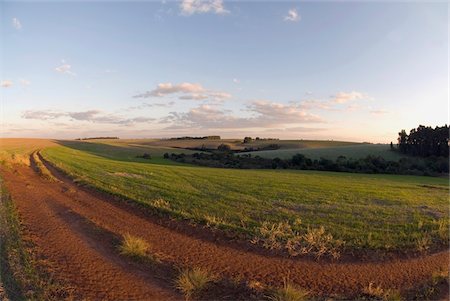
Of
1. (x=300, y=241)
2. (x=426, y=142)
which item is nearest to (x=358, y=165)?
(x=426, y=142)

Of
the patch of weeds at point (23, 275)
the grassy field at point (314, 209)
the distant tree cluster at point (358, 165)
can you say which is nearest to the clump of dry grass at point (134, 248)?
the patch of weeds at point (23, 275)

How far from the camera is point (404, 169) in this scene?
55.5 metres

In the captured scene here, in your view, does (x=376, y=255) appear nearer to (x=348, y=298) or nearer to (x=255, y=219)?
A: (x=348, y=298)

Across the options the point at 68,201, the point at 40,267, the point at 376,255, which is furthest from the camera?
the point at 68,201

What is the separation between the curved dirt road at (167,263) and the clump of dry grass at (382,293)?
0.26 meters

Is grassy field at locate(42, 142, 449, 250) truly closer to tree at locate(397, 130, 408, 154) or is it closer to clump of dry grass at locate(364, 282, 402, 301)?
clump of dry grass at locate(364, 282, 402, 301)

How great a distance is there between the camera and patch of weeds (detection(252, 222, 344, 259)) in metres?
10.4

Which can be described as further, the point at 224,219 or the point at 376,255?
the point at 224,219

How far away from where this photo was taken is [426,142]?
247ft

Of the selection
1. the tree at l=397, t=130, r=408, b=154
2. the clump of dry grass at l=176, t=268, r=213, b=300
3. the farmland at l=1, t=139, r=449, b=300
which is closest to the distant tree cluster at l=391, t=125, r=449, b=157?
the tree at l=397, t=130, r=408, b=154

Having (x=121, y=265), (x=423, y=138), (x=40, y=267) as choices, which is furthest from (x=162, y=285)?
(x=423, y=138)

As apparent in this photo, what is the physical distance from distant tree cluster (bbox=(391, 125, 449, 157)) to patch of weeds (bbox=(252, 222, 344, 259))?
72.8 meters

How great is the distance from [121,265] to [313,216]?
9.10 meters

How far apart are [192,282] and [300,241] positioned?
15.1 feet
